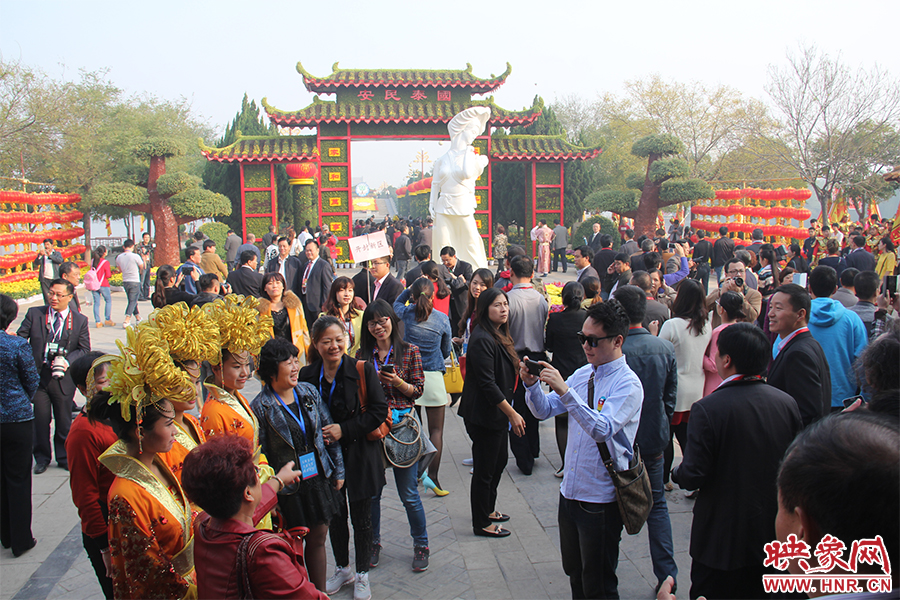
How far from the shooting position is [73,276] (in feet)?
22.1

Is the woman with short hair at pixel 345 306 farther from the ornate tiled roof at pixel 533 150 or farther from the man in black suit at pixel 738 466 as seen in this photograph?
the ornate tiled roof at pixel 533 150

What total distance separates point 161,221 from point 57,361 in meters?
13.0

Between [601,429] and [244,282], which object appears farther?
[244,282]

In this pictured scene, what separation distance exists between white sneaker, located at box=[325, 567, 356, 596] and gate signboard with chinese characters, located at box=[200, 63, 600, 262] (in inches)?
634

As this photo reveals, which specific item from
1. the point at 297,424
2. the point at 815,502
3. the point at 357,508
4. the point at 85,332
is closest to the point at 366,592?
the point at 357,508

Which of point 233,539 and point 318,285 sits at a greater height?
point 318,285

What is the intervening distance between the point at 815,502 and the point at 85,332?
5.67m

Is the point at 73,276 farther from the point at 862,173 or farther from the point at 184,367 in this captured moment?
the point at 862,173

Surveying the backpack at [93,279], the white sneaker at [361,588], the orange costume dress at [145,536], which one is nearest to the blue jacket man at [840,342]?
the white sneaker at [361,588]

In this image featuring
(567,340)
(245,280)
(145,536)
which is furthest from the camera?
(245,280)

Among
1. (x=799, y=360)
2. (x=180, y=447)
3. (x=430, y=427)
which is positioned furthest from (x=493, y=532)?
(x=180, y=447)

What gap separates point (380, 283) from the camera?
271 inches

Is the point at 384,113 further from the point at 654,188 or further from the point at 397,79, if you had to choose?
the point at 654,188

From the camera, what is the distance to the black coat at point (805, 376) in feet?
10.7
